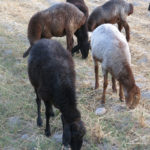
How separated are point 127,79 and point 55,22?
356cm

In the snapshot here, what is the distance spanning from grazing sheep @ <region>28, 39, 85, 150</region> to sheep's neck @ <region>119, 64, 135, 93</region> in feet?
3.50

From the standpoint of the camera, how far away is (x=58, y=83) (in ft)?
13.6

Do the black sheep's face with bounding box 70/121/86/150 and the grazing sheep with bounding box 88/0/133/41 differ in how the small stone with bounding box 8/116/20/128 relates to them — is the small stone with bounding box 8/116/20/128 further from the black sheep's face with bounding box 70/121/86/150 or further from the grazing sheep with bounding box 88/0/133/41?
the grazing sheep with bounding box 88/0/133/41

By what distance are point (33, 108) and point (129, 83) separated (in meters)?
2.11

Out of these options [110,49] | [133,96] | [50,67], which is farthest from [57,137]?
[110,49]

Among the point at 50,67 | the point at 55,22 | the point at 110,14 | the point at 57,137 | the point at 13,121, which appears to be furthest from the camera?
the point at 110,14

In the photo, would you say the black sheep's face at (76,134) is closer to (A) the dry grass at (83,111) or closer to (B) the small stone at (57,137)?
(A) the dry grass at (83,111)

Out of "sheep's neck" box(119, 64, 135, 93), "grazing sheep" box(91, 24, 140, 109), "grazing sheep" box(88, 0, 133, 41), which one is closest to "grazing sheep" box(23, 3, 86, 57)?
"grazing sheep" box(88, 0, 133, 41)

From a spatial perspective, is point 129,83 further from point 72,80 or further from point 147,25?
point 147,25

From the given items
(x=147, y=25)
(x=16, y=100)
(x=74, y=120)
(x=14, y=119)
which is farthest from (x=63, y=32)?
(x=147, y=25)

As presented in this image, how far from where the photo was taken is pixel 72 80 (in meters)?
4.27

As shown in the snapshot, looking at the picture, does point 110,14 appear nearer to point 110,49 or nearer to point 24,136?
point 110,49

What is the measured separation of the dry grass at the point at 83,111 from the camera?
4.62 m

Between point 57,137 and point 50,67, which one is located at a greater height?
point 50,67
